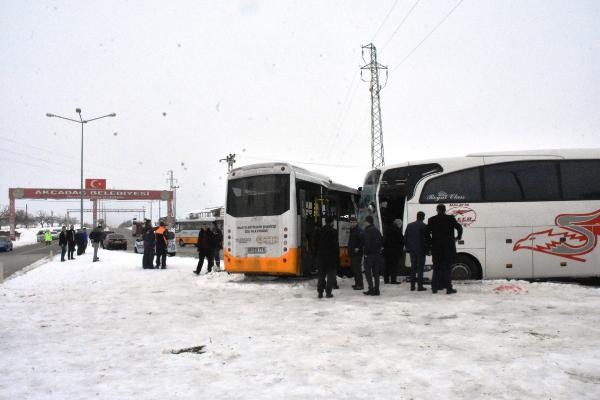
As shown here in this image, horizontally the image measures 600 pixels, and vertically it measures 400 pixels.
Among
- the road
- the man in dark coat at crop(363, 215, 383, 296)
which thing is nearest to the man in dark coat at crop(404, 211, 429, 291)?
the man in dark coat at crop(363, 215, 383, 296)

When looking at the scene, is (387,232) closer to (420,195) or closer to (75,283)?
(420,195)

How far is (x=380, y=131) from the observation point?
29.4 metres

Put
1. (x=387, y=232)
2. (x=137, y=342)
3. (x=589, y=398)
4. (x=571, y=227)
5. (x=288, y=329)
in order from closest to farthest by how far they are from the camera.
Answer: (x=589, y=398) → (x=137, y=342) → (x=288, y=329) → (x=571, y=227) → (x=387, y=232)

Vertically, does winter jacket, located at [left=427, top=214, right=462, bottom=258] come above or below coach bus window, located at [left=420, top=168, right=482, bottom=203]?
below

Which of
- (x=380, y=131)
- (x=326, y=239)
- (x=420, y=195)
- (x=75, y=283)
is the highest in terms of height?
(x=380, y=131)

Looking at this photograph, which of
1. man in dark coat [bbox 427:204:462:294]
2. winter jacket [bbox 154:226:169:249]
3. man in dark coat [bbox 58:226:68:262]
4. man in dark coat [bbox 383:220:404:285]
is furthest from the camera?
man in dark coat [bbox 58:226:68:262]

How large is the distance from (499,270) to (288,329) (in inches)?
270

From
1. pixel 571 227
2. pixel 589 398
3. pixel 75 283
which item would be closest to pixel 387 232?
pixel 571 227

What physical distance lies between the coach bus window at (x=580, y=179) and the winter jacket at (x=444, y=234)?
11.8 feet

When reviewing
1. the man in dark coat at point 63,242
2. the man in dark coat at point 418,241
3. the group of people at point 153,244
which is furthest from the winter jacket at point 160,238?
the man in dark coat at point 418,241

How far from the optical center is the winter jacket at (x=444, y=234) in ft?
33.0

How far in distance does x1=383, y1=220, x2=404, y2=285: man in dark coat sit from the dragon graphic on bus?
3.37m

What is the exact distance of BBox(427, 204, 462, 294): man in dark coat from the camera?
10.0 metres

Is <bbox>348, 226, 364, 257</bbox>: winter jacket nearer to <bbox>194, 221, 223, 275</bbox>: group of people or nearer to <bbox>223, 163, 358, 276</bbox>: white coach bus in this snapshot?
<bbox>223, 163, 358, 276</bbox>: white coach bus
